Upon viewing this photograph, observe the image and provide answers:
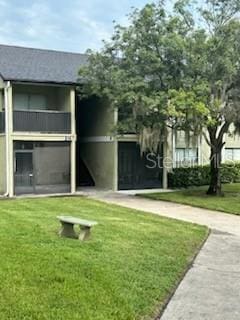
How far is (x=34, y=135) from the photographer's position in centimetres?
2355

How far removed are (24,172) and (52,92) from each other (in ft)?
16.1

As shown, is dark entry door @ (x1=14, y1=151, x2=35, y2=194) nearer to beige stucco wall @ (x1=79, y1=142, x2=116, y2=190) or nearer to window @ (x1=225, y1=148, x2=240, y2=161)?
beige stucco wall @ (x1=79, y1=142, x2=116, y2=190)

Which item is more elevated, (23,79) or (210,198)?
(23,79)

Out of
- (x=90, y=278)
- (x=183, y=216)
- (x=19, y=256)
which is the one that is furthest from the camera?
(x=183, y=216)

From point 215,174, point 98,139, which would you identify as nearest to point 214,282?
point 215,174

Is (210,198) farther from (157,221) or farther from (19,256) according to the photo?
(19,256)

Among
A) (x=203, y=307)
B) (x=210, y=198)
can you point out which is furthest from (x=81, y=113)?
(x=203, y=307)

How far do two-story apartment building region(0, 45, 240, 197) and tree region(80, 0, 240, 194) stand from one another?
8.90 feet

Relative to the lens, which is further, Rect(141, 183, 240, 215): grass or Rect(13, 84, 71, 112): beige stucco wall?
Rect(13, 84, 71, 112): beige stucco wall

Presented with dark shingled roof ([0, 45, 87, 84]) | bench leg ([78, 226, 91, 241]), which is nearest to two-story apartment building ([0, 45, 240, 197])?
dark shingled roof ([0, 45, 87, 84])

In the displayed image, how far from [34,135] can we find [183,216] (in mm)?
9920

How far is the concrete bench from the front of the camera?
10.2m

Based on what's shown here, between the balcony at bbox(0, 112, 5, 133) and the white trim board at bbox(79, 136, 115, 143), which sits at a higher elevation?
the balcony at bbox(0, 112, 5, 133)

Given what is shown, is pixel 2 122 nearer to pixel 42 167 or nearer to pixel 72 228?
pixel 42 167
